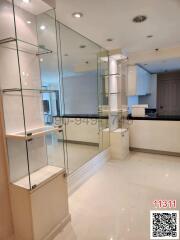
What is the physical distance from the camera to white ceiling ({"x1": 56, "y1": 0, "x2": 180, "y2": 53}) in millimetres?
1892

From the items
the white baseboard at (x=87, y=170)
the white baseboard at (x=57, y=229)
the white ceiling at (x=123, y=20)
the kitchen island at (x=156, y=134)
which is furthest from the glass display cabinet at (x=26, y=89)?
the kitchen island at (x=156, y=134)

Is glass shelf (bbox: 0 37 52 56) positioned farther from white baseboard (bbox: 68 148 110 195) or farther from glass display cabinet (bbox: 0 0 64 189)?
white baseboard (bbox: 68 148 110 195)

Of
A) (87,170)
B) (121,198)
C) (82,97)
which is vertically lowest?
(121,198)

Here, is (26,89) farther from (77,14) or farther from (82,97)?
(82,97)

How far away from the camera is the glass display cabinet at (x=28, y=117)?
59.3 inches

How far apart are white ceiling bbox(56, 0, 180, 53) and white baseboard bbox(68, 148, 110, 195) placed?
2.21 metres

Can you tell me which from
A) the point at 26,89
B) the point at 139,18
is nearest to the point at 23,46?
the point at 26,89

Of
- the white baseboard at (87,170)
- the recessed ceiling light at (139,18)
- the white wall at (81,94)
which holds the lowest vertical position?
the white baseboard at (87,170)

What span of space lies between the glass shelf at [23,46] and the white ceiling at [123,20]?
54cm

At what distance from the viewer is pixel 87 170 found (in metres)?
2.96

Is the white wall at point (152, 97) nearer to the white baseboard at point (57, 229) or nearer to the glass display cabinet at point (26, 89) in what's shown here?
the glass display cabinet at point (26, 89)

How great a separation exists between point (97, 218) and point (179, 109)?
540 centimetres

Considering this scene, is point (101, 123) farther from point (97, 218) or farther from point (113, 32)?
point (97, 218)

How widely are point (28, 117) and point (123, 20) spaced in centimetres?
180
